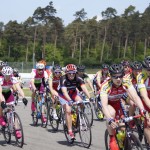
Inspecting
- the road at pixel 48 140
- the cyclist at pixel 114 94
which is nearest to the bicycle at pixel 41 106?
the road at pixel 48 140

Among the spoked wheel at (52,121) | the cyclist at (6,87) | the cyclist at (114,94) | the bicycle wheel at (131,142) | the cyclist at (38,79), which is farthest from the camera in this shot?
the cyclist at (38,79)

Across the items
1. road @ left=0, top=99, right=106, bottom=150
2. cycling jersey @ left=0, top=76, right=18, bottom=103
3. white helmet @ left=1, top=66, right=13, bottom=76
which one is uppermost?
white helmet @ left=1, top=66, right=13, bottom=76

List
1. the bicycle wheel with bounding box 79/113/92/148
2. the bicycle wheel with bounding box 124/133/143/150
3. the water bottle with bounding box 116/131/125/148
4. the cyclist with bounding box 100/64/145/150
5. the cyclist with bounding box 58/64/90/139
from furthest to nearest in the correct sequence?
the cyclist with bounding box 58/64/90/139 → the bicycle wheel with bounding box 79/113/92/148 → the cyclist with bounding box 100/64/145/150 → the water bottle with bounding box 116/131/125/148 → the bicycle wheel with bounding box 124/133/143/150

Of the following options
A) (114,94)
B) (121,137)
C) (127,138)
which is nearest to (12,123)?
(114,94)

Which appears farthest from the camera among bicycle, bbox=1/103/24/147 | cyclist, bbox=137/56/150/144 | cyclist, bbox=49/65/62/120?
cyclist, bbox=49/65/62/120

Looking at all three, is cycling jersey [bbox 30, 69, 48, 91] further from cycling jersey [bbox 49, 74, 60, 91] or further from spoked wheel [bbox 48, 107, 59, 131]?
spoked wheel [bbox 48, 107, 59, 131]

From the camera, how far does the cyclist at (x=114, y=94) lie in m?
7.08

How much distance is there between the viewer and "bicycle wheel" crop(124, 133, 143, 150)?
21.1 ft

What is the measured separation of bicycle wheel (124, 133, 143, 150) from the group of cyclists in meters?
0.28

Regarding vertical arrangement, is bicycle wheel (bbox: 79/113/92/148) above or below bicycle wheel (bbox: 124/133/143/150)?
below

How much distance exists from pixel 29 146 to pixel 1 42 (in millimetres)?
98515

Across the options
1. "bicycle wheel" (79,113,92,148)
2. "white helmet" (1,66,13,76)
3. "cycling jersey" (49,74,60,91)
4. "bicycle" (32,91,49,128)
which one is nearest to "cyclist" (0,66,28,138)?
"white helmet" (1,66,13,76)

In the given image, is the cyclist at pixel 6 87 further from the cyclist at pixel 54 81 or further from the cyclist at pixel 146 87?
the cyclist at pixel 146 87

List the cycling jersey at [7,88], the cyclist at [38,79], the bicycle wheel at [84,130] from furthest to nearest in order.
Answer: the cyclist at [38,79] → the cycling jersey at [7,88] → the bicycle wheel at [84,130]
